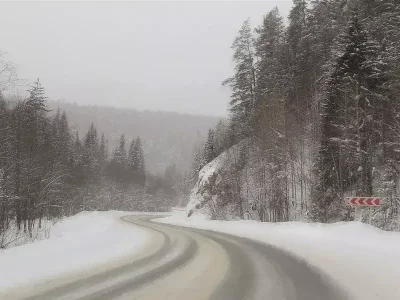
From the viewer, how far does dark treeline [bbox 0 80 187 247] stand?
728 inches

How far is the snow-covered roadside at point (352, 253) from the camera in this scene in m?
6.55

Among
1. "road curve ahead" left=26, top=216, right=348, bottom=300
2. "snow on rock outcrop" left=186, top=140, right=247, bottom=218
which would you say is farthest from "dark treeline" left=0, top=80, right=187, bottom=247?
"snow on rock outcrop" left=186, top=140, right=247, bottom=218

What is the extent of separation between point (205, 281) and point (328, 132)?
18.3 metres

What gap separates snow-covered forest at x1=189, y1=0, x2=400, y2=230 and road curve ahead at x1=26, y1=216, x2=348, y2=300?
38.1ft

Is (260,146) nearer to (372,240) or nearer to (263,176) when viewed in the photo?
(263,176)

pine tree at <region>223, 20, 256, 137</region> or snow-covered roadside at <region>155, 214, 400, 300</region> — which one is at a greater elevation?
pine tree at <region>223, 20, 256, 137</region>

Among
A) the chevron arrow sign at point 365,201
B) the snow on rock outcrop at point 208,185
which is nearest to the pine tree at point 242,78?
the snow on rock outcrop at point 208,185

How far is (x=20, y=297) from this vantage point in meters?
6.06

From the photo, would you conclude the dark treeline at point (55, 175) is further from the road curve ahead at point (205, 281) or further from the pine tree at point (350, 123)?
the pine tree at point (350, 123)

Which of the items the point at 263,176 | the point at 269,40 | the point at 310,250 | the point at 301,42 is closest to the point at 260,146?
the point at 263,176

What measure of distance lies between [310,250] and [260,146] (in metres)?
17.0

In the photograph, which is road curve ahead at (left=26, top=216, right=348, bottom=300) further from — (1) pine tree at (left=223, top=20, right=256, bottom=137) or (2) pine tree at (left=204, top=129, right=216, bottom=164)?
(2) pine tree at (left=204, top=129, right=216, bottom=164)

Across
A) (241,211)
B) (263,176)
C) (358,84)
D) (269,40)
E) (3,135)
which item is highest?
(269,40)

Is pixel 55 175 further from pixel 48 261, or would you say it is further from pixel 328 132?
pixel 328 132
